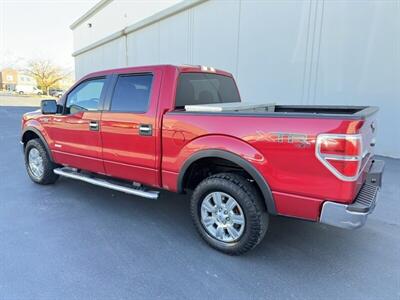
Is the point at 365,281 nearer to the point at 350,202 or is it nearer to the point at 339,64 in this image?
the point at 350,202

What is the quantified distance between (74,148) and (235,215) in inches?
108

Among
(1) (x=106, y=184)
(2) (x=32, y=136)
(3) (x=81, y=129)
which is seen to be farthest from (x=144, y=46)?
(1) (x=106, y=184)

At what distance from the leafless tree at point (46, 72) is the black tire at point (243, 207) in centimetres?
6480

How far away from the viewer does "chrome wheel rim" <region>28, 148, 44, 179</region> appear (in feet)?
Answer: 16.4

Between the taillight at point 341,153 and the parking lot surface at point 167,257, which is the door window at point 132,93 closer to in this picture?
the parking lot surface at point 167,257

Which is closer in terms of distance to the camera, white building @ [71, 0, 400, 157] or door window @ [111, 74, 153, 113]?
door window @ [111, 74, 153, 113]

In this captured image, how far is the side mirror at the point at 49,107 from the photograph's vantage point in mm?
4461

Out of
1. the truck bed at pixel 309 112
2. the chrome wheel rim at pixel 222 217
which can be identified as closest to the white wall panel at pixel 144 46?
the truck bed at pixel 309 112

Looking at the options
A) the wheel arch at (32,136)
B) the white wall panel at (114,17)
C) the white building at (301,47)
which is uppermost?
the white wall panel at (114,17)

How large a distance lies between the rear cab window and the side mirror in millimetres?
2262

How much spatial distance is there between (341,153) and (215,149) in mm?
1145

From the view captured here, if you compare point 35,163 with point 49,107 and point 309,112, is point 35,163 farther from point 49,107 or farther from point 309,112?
point 309,112

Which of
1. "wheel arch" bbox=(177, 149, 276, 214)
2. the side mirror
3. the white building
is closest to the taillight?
"wheel arch" bbox=(177, 149, 276, 214)

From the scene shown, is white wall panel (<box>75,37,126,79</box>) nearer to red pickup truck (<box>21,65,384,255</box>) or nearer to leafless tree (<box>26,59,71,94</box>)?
red pickup truck (<box>21,65,384,255</box>)
